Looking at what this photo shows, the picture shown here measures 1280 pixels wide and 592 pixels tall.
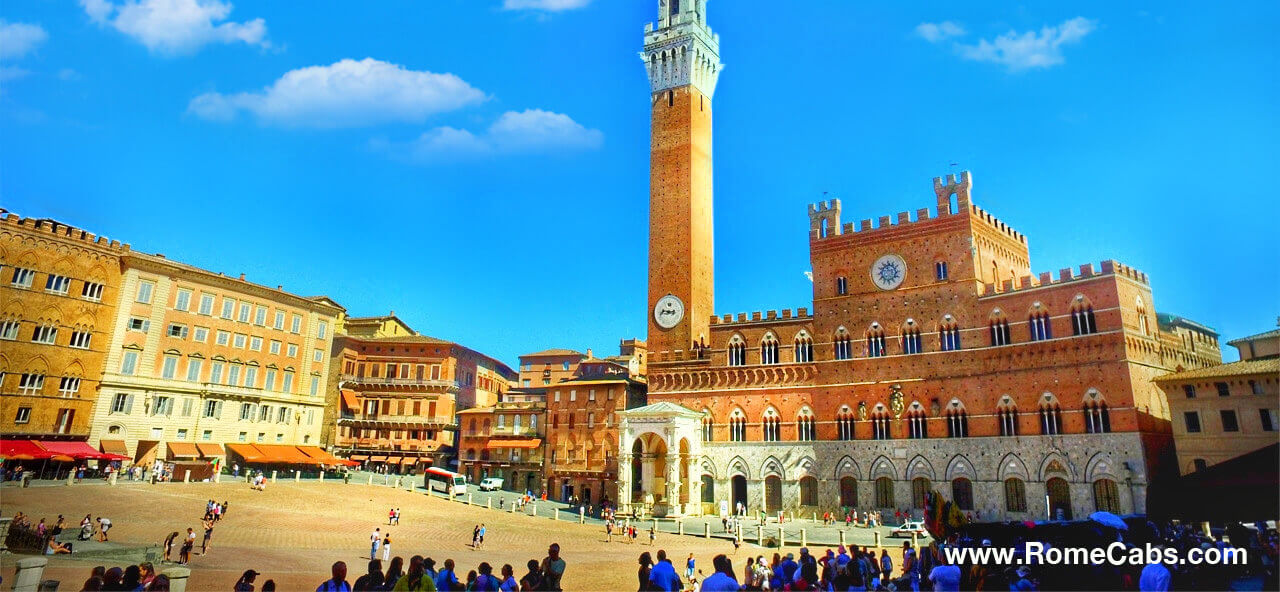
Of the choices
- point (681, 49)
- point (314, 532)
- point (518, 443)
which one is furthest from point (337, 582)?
point (681, 49)

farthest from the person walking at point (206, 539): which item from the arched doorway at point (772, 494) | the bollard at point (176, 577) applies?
the arched doorway at point (772, 494)

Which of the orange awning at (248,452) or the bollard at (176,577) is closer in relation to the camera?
the bollard at (176,577)

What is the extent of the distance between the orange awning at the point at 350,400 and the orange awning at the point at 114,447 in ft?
57.8

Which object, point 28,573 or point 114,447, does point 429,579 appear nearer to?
point 28,573

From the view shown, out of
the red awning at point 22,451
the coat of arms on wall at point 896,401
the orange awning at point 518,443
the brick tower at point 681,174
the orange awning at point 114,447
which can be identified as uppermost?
the brick tower at point 681,174

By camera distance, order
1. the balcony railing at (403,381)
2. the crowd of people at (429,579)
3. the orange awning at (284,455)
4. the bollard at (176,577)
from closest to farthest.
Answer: the crowd of people at (429,579), the bollard at (176,577), the orange awning at (284,455), the balcony railing at (403,381)

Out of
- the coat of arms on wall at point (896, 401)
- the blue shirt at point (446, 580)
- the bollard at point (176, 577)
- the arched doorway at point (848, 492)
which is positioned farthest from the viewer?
the arched doorway at point (848, 492)

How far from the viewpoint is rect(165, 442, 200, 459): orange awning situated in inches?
1781

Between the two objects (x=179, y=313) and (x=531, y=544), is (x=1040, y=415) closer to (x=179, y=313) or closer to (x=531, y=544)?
(x=531, y=544)

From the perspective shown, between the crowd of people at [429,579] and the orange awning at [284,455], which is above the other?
the orange awning at [284,455]

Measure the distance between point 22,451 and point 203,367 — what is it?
11.6 metres

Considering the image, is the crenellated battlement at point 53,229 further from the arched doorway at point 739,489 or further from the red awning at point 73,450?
the arched doorway at point 739,489

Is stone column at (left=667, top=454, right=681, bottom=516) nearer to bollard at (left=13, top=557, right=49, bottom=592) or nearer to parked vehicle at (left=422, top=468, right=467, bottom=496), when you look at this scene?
parked vehicle at (left=422, top=468, right=467, bottom=496)

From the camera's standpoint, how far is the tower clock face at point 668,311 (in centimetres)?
5158
